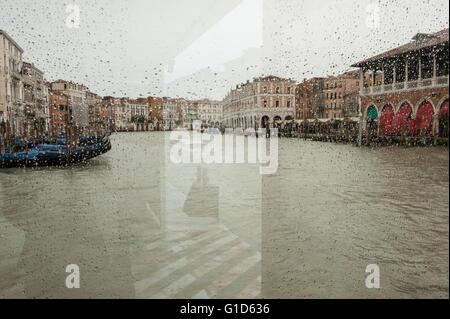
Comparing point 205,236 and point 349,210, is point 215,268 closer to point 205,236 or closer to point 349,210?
point 205,236

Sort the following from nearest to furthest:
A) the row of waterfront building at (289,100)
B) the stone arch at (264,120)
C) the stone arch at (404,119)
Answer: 1. the row of waterfront building at (289,100)
2. the stone arch at (404,119)
3. the stone arch at (264,120)

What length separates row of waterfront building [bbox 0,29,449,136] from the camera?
7.51ft

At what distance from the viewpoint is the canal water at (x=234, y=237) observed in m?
2.81

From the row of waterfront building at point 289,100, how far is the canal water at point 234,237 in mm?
443

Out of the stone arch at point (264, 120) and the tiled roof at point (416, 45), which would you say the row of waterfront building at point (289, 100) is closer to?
the tiled roof at point (416, 45)

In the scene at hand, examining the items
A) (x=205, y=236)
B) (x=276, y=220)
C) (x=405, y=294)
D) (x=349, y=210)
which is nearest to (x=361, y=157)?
(x=349, y=210)

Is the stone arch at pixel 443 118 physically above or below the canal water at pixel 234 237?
above

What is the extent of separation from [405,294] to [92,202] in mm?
5244

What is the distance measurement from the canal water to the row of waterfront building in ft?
1.45

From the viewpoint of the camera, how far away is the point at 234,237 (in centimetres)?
420

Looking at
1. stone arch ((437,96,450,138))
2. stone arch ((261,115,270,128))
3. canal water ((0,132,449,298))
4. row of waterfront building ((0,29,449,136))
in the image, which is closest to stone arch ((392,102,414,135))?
row of waterfront building ((0,29,449,136))

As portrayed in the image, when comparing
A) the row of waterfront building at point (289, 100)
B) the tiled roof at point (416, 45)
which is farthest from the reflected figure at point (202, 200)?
the tiled roof at point (416, 45)

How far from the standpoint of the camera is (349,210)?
215 inches

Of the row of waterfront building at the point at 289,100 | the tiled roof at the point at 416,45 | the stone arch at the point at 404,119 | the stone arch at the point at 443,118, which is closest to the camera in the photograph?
the stone arch at the point at 443,118
